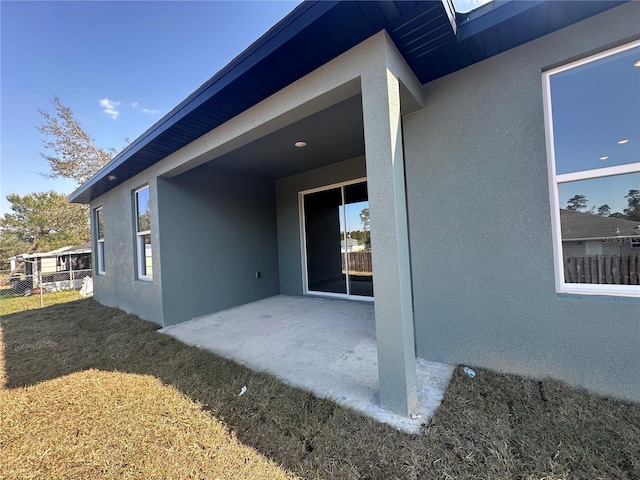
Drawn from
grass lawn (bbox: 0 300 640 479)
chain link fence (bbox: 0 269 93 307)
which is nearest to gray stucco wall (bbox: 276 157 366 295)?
grass lawn (bbox: 0 300 640 479)

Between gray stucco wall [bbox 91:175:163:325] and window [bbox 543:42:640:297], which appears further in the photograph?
gray stucco wall [bbox 91:175:163:325]

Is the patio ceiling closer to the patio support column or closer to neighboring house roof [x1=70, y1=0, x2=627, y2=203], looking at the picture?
neighboring house roof [x1=70, y1=0, x2=627, y2=203]

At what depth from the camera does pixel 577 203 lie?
223 centimetres

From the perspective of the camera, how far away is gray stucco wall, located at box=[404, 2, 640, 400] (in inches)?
79.7

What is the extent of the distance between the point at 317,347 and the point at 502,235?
93.8 inches

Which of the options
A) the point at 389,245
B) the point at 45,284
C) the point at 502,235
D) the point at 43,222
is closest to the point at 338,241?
the point at 502,235

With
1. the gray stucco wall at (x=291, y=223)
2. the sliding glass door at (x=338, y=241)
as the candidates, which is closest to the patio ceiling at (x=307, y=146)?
the gray stucco wall at (x=291, y=223)

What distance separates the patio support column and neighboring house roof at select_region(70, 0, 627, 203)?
14.2 inches

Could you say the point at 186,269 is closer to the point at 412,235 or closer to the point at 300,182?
the point at 300,182

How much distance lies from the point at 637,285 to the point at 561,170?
1.05 metres

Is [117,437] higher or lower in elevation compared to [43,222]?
lower

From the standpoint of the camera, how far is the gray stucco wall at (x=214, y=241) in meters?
4.88

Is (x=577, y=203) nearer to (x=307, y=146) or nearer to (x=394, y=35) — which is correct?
(x=394, y=35)

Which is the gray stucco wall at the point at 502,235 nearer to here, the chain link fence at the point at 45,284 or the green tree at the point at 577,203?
the green tree at the point at 577,203
